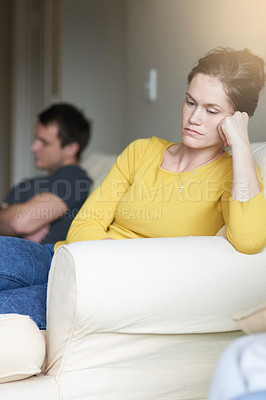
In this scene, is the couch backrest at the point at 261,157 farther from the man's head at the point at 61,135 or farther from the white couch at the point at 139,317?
the man's head at the point at 61,135

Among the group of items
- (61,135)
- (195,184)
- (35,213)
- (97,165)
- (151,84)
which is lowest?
(35,213)

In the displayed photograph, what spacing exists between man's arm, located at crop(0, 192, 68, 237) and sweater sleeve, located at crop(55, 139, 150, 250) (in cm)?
64

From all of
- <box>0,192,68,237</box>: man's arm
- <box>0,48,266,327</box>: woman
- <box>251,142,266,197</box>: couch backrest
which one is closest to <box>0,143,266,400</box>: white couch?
<box>0,48,266,327</box>: woman

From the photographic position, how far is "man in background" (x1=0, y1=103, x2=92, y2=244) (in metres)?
2.25

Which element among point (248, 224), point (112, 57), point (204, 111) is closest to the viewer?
point (248, 224)

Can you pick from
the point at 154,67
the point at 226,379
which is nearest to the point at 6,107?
the point at 154,67

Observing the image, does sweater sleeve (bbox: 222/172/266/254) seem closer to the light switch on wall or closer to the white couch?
the white couch

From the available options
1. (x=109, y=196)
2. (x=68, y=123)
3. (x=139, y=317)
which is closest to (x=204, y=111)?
(x=109, y=196)

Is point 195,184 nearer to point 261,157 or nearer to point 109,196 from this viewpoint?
point 261,157

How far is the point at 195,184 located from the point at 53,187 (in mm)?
994

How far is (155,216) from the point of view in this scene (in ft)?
4.86

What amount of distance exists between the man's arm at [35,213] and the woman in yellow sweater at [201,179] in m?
0.65

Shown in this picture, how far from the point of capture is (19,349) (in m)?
1.08

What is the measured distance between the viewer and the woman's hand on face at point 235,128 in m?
1.32
